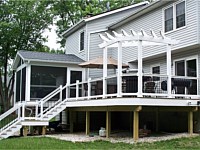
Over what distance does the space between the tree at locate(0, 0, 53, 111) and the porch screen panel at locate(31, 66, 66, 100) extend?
13503 millimetres

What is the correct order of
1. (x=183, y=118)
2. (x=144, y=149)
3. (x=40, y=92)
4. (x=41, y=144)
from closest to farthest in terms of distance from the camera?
(x=144, y=149)
(x=41, y=144)
(x=183, y=118)
(x=40, y=92)

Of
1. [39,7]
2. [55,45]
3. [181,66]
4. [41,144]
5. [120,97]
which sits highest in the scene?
[39,7]

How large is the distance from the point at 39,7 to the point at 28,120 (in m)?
19.9

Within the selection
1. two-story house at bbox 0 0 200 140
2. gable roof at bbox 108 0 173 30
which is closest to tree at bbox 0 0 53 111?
two-story house at bbox 0 0 200 140

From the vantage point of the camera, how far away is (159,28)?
1619cm

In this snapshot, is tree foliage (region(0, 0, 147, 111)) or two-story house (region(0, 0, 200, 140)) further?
tree foliage (region(0, 0, 147, 111))

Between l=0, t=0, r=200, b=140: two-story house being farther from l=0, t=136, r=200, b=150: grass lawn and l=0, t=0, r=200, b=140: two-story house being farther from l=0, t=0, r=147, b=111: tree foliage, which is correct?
l=0, t=0, r=147, b=111: tree foliage

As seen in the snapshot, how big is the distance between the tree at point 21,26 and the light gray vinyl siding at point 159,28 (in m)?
14.8

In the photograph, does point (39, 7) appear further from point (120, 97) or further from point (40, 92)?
point (120, 97)

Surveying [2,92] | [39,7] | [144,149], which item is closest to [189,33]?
[144,149]

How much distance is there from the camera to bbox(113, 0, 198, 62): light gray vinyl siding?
13750mm

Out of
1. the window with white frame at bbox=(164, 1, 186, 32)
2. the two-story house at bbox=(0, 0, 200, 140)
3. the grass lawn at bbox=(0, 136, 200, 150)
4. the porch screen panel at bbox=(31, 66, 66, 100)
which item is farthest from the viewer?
the porch screen panel at bbox=(31, 66, 66, 100)

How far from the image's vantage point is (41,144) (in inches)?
473

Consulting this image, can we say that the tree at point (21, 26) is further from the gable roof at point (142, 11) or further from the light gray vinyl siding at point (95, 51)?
the gable roof at point (142, 11)
